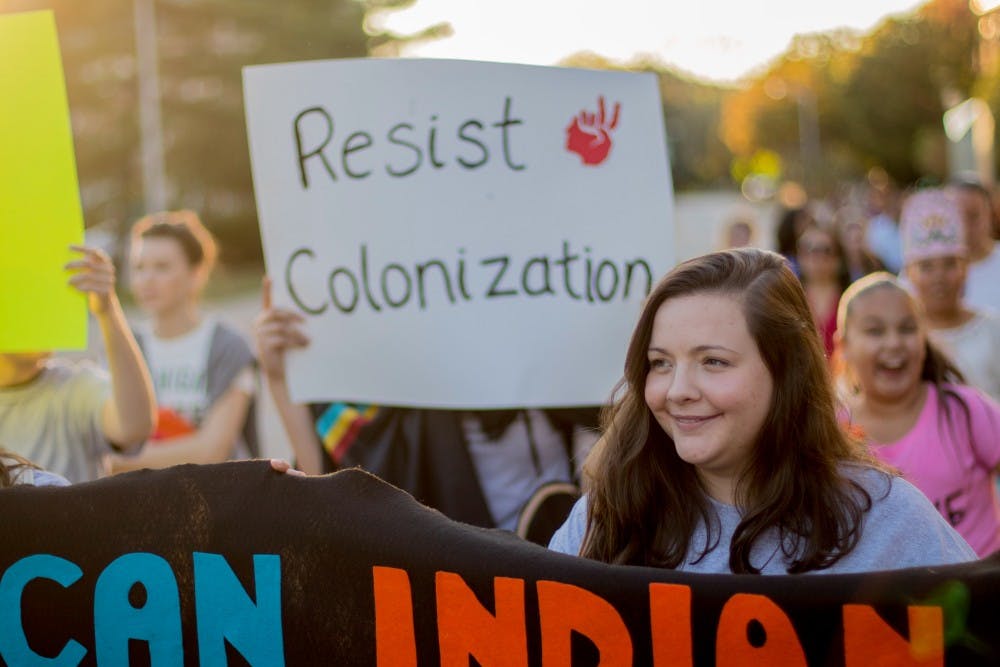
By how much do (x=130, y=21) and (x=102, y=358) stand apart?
2943 cm

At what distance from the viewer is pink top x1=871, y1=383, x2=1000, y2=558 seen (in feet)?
9.95

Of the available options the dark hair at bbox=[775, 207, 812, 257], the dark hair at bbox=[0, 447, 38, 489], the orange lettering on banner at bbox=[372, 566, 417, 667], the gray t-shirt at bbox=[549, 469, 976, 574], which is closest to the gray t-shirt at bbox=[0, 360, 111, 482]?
the dark hair at bbox=[0, 447, 38, 489]

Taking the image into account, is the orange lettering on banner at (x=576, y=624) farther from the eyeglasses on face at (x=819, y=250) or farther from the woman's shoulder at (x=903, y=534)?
the eyeglasses on face at (x=819, y=250)

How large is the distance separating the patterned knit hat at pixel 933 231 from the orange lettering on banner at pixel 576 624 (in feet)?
9.72

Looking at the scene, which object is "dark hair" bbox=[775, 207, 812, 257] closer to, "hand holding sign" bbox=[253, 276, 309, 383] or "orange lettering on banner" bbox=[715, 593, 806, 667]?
"hand holding sign" bbox=[253, 276, 309, 383]

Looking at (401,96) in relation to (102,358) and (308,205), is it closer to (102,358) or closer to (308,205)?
(308,205)

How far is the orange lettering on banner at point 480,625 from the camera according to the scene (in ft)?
6.01

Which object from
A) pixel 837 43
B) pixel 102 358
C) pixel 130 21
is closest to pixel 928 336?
pixel 102 358

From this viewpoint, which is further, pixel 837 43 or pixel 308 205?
pixel 837 43

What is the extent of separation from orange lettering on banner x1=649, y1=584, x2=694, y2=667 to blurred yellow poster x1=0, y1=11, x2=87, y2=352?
157 centimetres

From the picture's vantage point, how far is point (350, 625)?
1938mm

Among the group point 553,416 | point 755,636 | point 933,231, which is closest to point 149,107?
point 933,231

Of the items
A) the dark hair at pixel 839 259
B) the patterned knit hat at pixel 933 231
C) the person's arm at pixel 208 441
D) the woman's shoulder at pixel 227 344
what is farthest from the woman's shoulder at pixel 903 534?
the dark hair at pixel 839 259

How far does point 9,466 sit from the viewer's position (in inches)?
92.1
